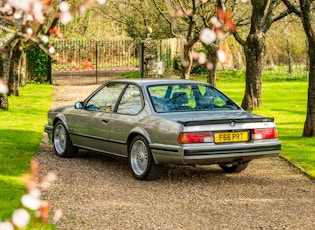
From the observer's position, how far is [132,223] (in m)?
7.77

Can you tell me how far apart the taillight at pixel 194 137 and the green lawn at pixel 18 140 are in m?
2.28

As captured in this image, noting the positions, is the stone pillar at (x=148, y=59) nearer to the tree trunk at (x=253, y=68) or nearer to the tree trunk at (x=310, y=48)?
the tree trunk at (x=253, y=68)

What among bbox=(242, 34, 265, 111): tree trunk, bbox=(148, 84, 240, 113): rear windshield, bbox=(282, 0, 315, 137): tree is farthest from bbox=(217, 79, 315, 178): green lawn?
bbox=(148, 84, 240, 113): rear windshield

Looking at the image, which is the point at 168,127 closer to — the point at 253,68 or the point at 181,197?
the point at 181,197

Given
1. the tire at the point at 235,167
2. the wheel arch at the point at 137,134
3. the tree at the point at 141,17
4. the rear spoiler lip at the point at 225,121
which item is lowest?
the tire at the point at 235,167

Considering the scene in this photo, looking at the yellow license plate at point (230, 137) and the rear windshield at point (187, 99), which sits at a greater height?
the rear windshield at point (187, 99)

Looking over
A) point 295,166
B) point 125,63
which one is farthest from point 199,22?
point 295,166

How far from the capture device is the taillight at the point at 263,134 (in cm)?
1009

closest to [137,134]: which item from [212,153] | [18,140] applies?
[212,153]

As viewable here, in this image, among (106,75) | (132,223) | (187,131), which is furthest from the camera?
(106,75)

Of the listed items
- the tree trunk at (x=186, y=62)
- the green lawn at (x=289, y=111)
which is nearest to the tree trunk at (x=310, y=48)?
the green lawn at (x=289, y=111)

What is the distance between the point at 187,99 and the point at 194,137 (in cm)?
131

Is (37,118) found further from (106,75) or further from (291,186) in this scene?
(106,75)

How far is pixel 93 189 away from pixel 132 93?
1.99 meters
